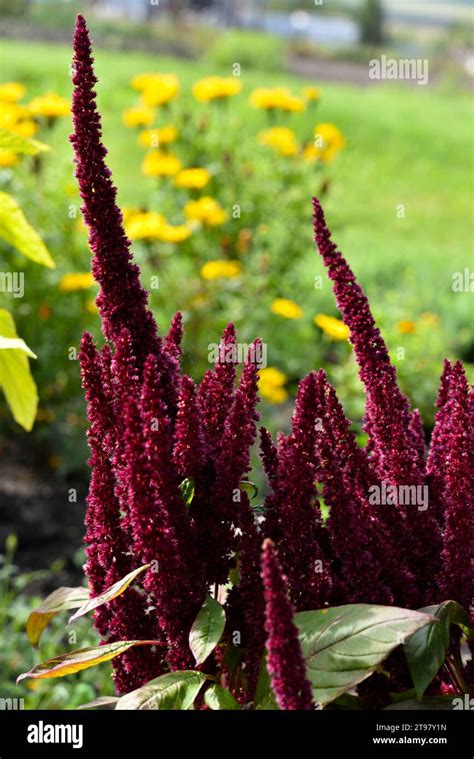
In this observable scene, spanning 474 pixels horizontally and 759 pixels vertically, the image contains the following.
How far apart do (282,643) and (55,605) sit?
555 millimetres

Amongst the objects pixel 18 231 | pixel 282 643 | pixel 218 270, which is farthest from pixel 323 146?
pixel 282 643

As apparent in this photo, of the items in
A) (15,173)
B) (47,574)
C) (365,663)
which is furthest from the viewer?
(15,173)

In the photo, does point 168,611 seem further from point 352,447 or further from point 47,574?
point 47,574

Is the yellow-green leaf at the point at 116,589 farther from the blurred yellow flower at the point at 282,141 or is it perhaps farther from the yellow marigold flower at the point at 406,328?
Result: the blurred yellow flower at the point at 282,141

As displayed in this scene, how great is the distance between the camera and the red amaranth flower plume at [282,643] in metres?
0.92

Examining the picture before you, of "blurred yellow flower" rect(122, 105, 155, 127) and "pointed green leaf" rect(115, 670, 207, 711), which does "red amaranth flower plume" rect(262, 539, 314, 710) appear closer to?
"pointed green leaf" rect(115, 670, 207, 711)

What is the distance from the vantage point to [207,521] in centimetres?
119

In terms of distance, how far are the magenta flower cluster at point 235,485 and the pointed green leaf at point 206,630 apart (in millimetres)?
33

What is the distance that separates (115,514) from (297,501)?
0.22 m

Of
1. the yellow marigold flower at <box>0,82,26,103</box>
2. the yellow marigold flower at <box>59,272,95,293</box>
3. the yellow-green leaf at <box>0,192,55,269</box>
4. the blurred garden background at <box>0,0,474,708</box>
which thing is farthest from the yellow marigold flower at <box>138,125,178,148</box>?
the yellow-green leaf at <box>0,192,55,269</box>

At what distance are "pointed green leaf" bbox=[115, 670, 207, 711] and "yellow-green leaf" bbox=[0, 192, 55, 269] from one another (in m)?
0.59

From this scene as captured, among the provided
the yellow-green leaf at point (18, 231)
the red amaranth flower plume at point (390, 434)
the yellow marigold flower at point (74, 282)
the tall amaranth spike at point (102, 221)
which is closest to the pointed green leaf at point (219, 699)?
the red amaranth flower plume at point (390, 434)

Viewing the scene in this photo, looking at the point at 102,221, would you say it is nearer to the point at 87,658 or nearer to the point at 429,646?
the point at 87,658

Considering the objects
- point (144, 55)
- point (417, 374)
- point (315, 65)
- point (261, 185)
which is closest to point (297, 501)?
point (417, 374)
